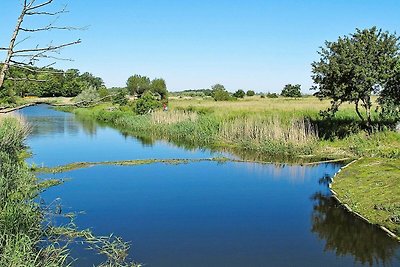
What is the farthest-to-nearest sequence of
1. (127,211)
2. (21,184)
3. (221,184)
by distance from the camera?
1. (221,184)
2. (127,211)
3. (21,184)

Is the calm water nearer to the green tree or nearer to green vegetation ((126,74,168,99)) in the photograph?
the green tree

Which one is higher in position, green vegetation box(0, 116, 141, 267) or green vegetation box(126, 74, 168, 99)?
green vegetation box(126, 74, 168, 99)

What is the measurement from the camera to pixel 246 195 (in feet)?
41.8

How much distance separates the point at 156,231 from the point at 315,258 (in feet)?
11.4

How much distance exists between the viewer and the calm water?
8352 mm

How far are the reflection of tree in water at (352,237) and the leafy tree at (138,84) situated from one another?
43.3 m

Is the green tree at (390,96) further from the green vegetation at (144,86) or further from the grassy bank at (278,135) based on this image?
the green vegetation at (144,86)

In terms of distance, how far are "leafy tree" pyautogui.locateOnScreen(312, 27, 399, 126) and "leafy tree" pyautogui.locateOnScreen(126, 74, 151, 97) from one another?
36.7m

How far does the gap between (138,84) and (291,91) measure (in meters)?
24.3

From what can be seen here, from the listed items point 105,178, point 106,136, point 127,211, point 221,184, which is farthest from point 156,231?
point 106,136

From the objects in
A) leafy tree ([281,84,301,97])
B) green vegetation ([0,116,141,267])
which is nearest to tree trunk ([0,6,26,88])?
green vegetation ([0,116,141,267])

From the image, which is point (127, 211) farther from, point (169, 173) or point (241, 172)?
point (241, 172)

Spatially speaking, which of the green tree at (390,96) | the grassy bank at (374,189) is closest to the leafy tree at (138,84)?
the green tree at (390,96)

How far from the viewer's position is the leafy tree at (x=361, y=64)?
17.2m
